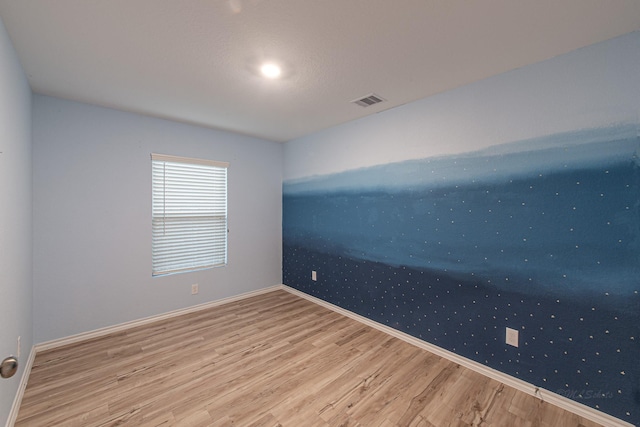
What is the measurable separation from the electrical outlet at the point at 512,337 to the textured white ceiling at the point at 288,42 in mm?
2068

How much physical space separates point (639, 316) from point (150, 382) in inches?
133

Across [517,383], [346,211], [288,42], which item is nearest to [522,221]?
[517,383]

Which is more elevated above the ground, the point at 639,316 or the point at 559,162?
the point at 559,162

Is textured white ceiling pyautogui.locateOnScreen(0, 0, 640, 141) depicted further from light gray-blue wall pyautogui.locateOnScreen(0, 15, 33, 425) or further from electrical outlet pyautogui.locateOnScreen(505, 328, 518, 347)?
electrical outlet pyautogui.locateOnScreen(505, 328, 518, 347)

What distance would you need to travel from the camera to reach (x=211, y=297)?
3535 mm

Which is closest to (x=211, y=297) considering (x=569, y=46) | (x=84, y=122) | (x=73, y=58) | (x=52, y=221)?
(x=52, y=221)

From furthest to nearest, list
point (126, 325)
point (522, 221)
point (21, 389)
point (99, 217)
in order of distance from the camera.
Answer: point (126, 325) → point (99, 217) → point (522, 221) → point (21, 389)

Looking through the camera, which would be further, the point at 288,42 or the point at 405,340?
the point at 405,340

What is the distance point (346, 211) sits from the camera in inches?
132

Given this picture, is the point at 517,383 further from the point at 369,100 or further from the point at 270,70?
the point at 270,70

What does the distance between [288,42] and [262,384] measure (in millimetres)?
2513

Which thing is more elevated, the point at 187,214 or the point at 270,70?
the point at 270,70

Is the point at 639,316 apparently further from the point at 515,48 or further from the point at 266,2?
the point at 266,2

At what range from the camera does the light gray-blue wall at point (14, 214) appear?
1.47 m
